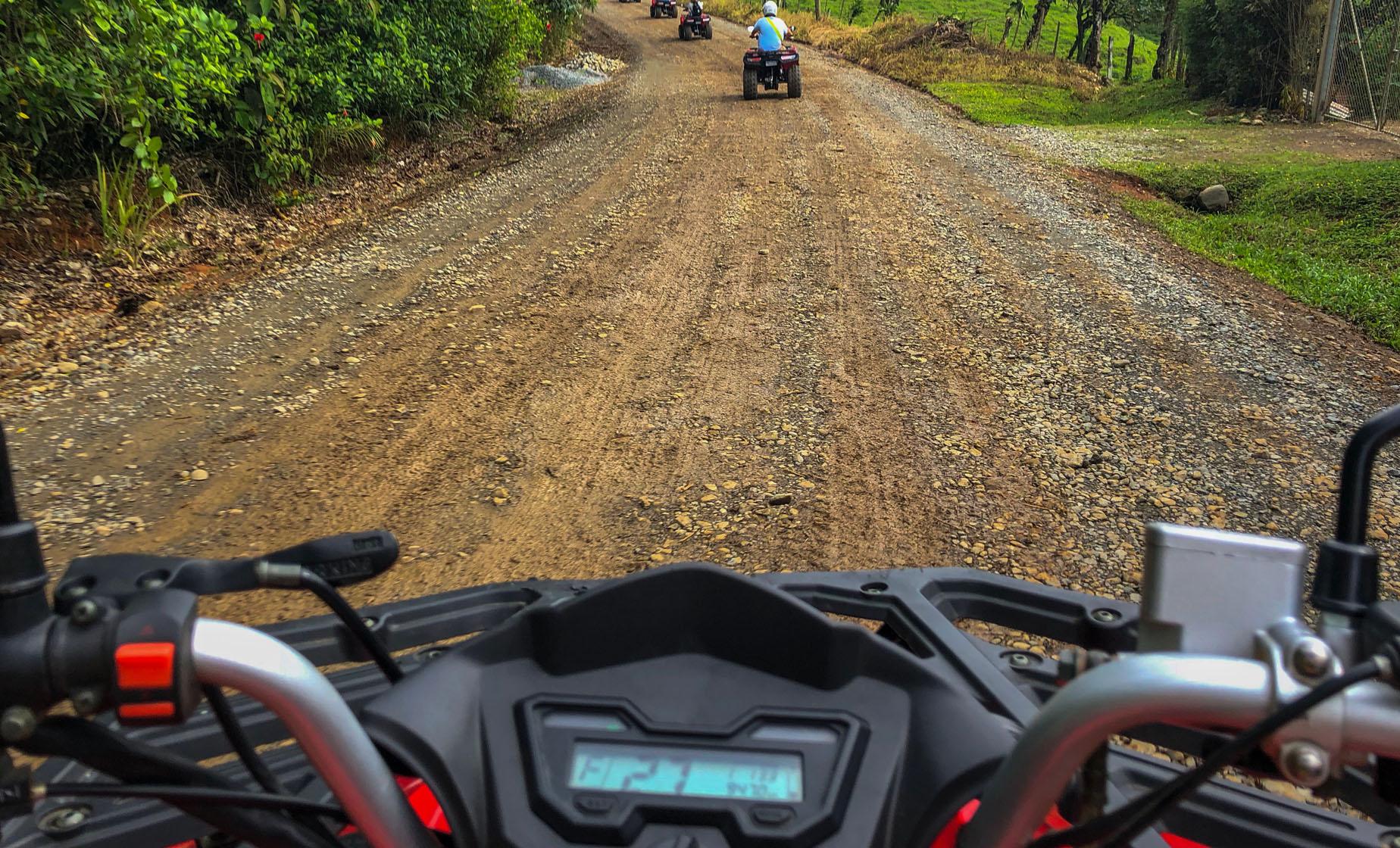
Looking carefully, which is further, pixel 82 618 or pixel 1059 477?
pixel 1059 477

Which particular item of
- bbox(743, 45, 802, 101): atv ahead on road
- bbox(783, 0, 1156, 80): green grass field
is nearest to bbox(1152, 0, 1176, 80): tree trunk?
bbox(783, 0, 1156, 80): green grass field

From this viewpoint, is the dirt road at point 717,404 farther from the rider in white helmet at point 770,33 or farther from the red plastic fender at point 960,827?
the rider in white helmet at point 770,33

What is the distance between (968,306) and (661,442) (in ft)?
9.17

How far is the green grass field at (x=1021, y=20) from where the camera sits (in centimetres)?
4256

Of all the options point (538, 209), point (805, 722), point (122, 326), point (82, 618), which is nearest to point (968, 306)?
point (538, 209)

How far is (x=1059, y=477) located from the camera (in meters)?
4.53

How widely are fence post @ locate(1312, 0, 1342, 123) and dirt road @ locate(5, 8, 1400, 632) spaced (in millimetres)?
7820

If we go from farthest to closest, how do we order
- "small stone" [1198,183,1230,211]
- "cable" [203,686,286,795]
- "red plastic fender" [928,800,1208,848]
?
"small stone" [1198,183,1230,211] < "red plastic fender" [928,800,1208,848] < "cable" [203,686,286,795]

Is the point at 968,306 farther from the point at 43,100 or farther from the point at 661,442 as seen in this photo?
the point at 43,100

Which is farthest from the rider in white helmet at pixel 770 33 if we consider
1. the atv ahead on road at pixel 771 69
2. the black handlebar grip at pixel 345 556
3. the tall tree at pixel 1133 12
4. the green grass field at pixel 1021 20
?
the green grass field at pixel 1021 20

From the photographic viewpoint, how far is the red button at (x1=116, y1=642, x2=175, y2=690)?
3.00 ft

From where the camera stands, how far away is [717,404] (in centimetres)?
529

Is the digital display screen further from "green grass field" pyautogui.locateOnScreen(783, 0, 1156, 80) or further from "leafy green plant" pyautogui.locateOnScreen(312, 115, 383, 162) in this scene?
"green grass field" pyautogui.locateOnScreen(783, 0, 1156, 80)

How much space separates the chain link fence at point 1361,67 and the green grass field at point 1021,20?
24.2 m
